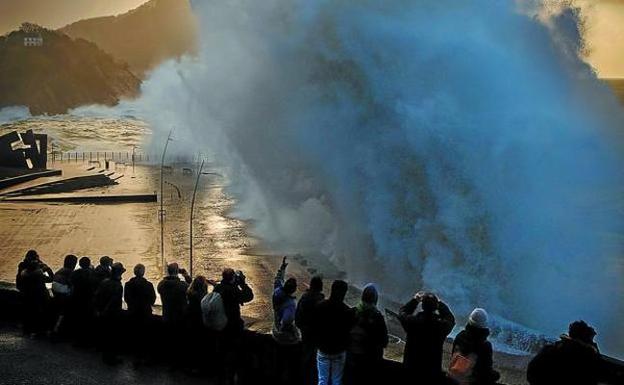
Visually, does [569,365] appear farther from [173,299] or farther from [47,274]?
[47,274]

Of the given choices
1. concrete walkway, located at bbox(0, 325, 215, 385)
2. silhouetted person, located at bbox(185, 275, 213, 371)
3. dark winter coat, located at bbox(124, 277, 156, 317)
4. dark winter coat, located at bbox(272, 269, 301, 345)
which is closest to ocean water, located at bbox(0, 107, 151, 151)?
concrete walkway, located at bbox(0, 325, 215, 385)

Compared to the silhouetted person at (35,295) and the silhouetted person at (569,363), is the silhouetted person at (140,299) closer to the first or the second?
the silhouetted person at (35,295)

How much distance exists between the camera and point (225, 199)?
3359 cm

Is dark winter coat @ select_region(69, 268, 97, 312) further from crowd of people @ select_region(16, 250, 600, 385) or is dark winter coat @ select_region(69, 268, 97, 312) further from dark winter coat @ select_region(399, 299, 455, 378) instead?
dark winter coat @ select_region(399, 299, 455, 378)

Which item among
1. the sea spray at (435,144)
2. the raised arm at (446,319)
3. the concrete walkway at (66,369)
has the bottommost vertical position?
the concrete walkway at (66,369)

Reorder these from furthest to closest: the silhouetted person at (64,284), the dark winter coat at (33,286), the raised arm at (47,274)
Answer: the raised arm at (47,274) → the dark winter coat at (33,286) → the silhouetted person at (64,284)

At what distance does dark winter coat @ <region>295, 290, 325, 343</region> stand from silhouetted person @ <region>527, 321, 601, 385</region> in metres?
1.69

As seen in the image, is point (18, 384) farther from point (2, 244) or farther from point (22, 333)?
point (2, 244)

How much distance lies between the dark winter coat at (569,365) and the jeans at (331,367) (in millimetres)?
1538

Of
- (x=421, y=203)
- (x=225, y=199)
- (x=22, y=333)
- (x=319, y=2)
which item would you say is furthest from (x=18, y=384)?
(x=225, y=199)

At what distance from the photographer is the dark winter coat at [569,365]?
14.1 ft

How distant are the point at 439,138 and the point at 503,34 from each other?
581 centimetres

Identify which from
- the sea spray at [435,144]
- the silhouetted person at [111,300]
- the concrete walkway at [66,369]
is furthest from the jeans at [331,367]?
the sea spray at [435,144]

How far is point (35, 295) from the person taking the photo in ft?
24.2
